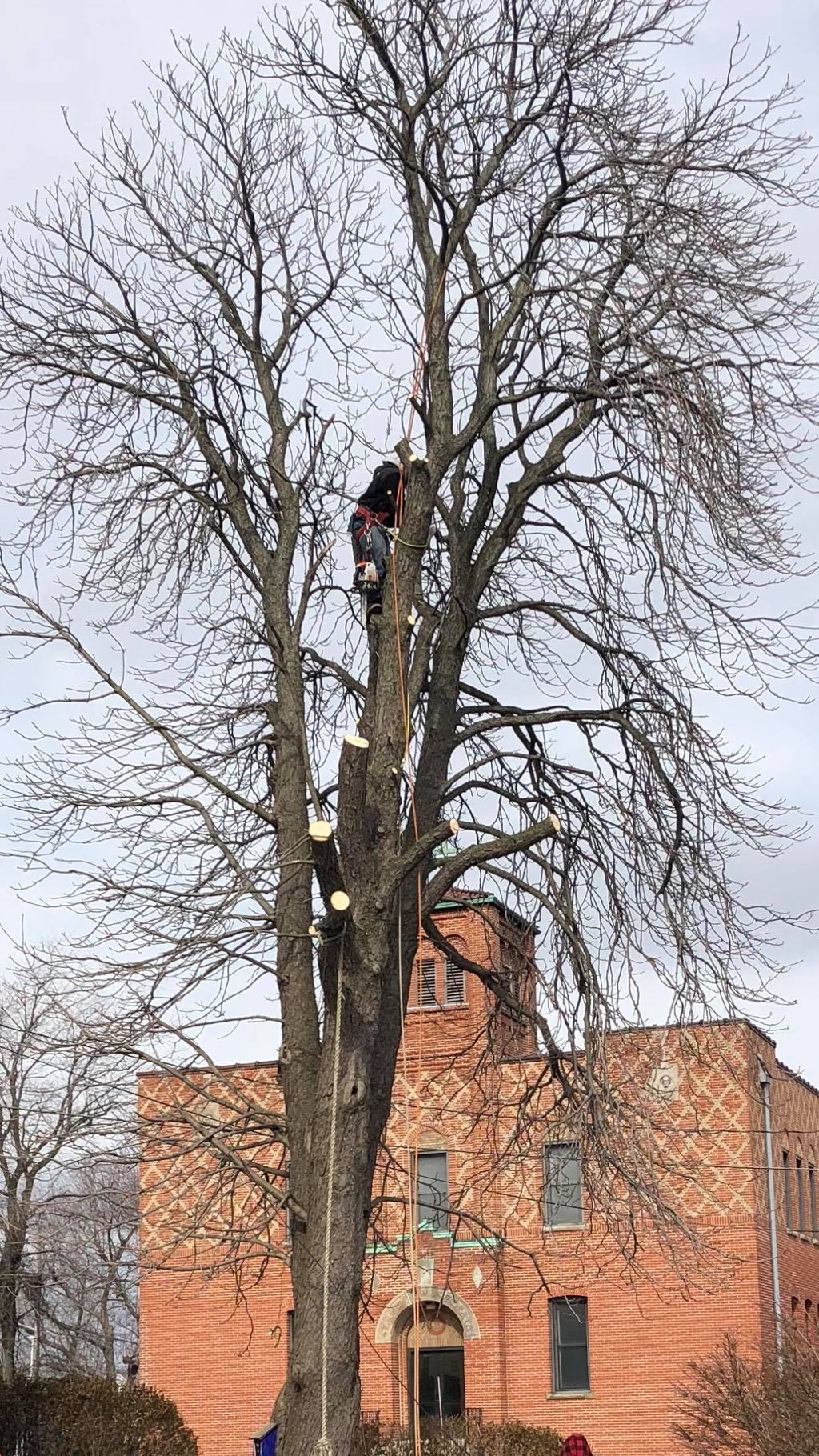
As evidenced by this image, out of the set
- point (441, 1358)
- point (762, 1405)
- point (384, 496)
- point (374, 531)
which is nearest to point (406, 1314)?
point (441, 1358)

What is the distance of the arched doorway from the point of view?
2927 cm

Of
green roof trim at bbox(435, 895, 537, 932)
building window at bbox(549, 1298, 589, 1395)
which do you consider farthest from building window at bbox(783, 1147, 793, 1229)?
green roof trim at bbox(435, 895, 537, 932)

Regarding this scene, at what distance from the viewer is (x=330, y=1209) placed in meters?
8.98

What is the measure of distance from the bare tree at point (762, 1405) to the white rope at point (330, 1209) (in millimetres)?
5701

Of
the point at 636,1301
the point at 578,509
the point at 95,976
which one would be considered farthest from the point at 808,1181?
the point at 95,976

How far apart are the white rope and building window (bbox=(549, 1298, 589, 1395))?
20.8 metres

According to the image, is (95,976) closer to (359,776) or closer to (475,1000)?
(359,776)

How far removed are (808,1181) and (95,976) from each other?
26.2 meters

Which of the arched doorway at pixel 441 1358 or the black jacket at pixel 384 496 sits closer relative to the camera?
the black jacket at pixel 384 496

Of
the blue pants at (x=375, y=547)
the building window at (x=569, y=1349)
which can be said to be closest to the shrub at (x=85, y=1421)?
the building window at (x=569, y=1349)

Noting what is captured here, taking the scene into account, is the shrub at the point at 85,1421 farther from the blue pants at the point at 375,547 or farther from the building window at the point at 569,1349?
the blue pants at the point at 375,547

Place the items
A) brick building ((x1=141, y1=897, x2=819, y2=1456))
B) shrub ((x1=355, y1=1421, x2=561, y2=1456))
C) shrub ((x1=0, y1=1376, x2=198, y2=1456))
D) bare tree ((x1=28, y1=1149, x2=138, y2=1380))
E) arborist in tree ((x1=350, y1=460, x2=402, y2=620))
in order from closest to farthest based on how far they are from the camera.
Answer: arborist in tree ((x1=350, y1=460, x2=402, y2=620))
bare tree ((x1=28, y1=1149, x2=138, y2=1380))
shrub ((x1=355, y1=1421, x2=561, y2=1456))
shrub ((x1=0, y1=1376, x2=198, y2=1456))
brick building ((x1=141, y1=897, x2=819, y2=1456))

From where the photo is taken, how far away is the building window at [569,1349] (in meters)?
28.5

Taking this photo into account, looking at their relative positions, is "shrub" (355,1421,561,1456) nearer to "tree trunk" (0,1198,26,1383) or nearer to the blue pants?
"tree trunk" (0,1198,26,1383)
